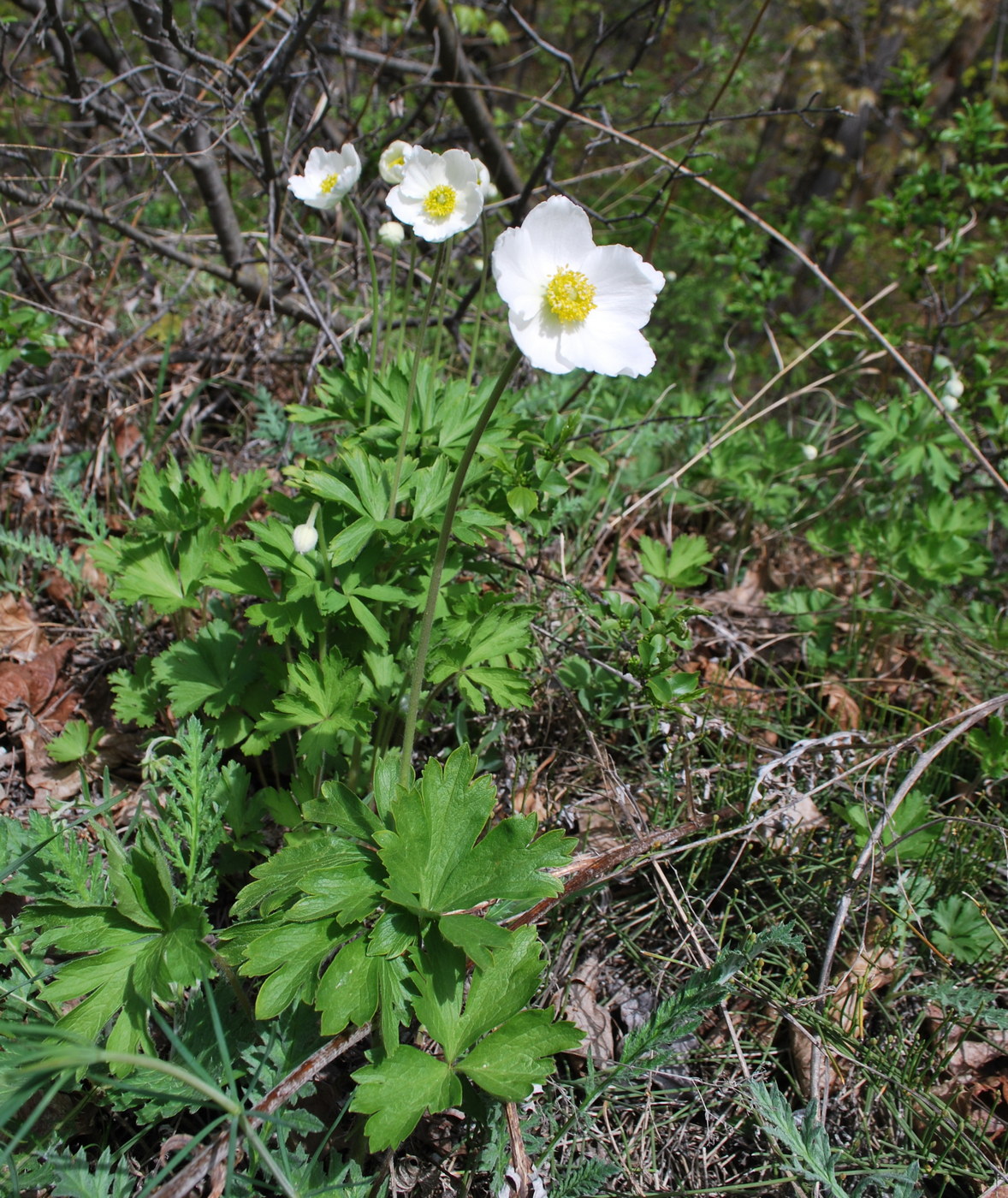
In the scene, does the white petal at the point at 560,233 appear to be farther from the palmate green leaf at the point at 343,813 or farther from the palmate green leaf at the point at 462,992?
the palmate green leaf at the point at 462,992

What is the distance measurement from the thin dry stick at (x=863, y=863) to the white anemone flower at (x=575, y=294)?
135 cm

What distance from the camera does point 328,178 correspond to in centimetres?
244

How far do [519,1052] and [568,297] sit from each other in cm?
149

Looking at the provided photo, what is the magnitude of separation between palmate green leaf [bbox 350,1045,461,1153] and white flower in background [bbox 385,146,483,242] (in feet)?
6.06

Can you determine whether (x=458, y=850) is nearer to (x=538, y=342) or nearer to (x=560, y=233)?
(x=538, y=342)

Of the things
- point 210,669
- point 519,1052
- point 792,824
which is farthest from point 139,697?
point 792,824

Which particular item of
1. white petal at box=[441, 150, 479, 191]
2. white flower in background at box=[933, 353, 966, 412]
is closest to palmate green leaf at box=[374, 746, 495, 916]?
white petal at box=[441, 150, 479, 191]

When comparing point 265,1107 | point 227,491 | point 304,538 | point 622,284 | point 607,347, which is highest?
point 622,284

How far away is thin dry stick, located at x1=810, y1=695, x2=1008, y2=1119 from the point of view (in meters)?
1.84

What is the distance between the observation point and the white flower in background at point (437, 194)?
1.96 metres

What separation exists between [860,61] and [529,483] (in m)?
7.57

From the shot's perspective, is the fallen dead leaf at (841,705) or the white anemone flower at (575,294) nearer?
the white anemone flower at (575,294)

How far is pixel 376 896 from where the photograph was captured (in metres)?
1.58

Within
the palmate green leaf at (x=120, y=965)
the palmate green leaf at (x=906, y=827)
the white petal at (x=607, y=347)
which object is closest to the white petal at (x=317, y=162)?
the white petal at (x=607, y=347)
